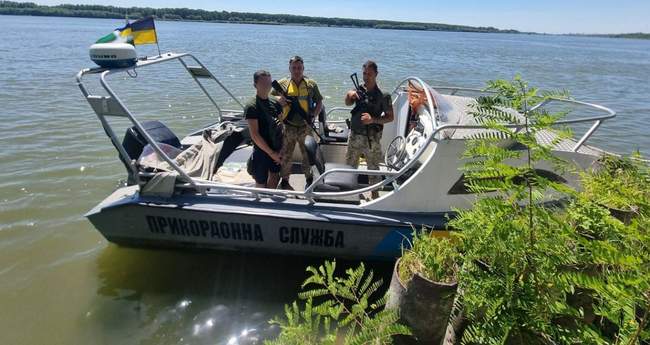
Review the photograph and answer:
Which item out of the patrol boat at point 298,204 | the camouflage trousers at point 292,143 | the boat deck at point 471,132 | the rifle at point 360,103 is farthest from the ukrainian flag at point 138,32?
the boat deck at point 471,132

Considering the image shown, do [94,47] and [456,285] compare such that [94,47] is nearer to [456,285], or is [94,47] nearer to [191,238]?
[191,238]

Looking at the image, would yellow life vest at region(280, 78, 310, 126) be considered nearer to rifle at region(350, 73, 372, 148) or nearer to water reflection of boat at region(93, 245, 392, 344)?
rifle at region(350, 73, 372, 148)

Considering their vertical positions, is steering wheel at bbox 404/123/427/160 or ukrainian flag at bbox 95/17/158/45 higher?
ukrainian flag at bbox 95/17/158/45

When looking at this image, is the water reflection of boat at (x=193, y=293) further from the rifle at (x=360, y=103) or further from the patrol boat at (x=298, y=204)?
the rifle at (x=360, y=103)

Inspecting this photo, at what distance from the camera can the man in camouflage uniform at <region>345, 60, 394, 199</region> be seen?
15.0 ft

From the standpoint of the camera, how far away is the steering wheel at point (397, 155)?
4.83 meters

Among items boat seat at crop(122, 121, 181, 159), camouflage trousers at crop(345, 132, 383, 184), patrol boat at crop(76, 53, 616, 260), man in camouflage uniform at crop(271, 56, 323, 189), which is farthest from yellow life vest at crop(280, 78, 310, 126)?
boat seat at crop(122, 121, 181, 159)

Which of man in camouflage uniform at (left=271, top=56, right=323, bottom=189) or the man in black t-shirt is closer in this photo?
the man in black t-shirt

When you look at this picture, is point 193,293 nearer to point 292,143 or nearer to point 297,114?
point 292,143

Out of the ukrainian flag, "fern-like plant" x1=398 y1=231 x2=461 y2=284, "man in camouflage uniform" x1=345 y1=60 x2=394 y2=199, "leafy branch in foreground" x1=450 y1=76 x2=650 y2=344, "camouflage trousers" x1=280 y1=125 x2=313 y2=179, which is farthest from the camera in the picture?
"camouflage trousers" x1=280 y1=125 x2=313 y2=179

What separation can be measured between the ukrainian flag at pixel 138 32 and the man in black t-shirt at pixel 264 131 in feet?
4.35

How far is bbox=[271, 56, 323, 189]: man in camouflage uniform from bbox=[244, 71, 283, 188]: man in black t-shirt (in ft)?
0.65

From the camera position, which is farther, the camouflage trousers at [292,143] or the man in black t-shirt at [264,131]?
the camouflage trousers at [292,143]

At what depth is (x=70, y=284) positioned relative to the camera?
4.39 m
